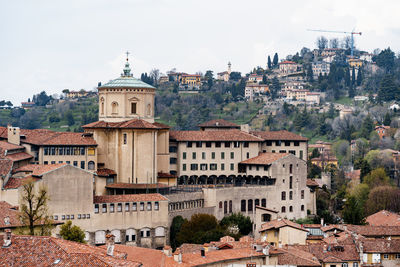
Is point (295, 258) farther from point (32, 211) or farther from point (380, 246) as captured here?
point (32, 211)

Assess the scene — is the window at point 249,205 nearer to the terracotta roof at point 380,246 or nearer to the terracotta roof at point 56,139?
the terracotta roof at point 56,139

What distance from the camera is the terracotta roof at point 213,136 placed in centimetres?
9281

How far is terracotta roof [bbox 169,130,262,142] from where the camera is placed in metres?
92.8

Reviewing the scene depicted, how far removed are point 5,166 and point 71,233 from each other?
1193 cm

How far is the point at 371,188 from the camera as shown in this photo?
117 m

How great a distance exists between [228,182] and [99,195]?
1899 cm

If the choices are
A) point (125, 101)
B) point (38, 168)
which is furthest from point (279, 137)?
point (38, 168)

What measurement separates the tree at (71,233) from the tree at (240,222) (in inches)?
791

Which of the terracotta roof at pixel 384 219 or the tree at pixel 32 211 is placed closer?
the tree at pixel 32 211

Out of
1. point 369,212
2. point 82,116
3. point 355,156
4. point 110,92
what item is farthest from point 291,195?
point 82,116

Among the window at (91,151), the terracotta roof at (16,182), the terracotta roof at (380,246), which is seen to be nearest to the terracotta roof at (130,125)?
the window at (91,151)

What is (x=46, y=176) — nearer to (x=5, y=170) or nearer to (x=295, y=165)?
(x=5, y=170)

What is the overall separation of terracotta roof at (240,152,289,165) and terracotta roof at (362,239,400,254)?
20029 mm

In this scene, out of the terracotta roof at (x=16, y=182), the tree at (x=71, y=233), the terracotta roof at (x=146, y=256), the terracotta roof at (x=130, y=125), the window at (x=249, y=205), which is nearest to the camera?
the terracotta roof at (x=146, y=256)
